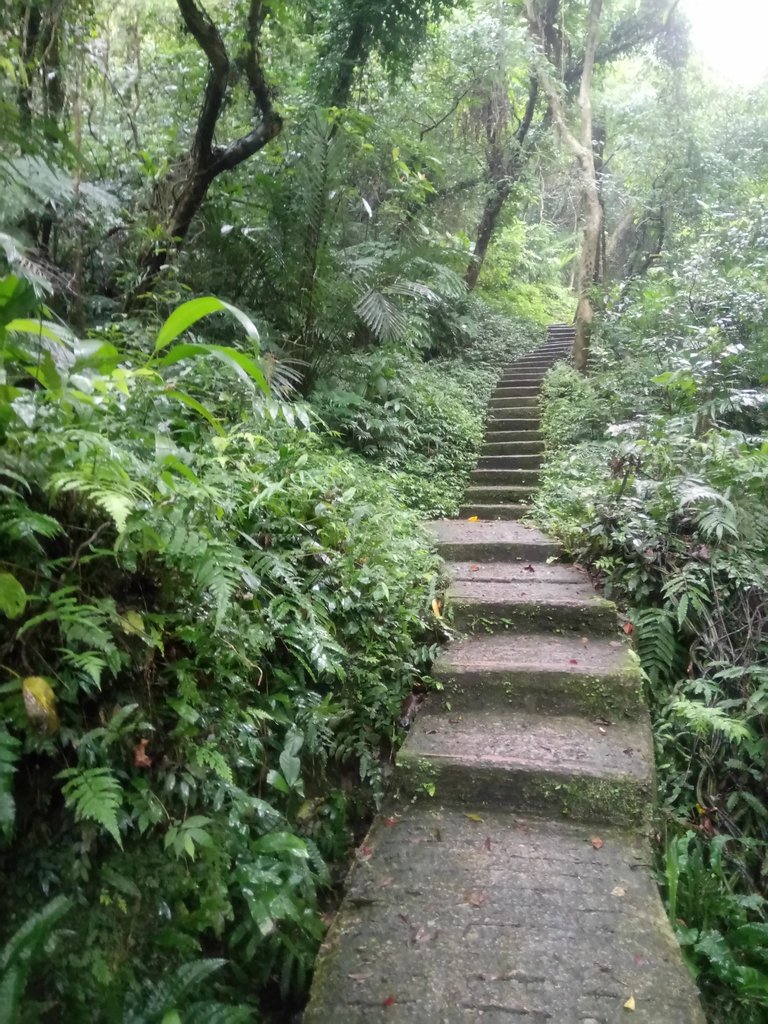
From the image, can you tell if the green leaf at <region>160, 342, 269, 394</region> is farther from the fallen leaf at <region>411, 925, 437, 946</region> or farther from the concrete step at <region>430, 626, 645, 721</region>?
the concrete step at <region>430, 626, 645, 721</region>

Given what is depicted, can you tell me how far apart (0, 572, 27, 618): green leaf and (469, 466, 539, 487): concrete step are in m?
5.37

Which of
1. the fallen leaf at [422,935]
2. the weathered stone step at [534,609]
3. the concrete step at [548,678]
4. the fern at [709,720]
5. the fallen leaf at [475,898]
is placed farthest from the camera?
the weathered stone step at [534,609]

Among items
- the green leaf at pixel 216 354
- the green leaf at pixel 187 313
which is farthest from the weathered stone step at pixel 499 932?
the green leaf at pixel 187 313

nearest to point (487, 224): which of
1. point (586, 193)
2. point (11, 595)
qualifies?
point (586, 193)

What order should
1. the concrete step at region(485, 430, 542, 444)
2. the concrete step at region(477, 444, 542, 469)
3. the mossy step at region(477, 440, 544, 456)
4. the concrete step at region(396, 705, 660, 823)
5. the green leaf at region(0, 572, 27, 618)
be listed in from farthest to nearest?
1. the concrete step at region(485, 430, 542, 444)
2. the mossy step at region(477, 440, 544, 456)
3. the concrete step at region(477, 444, 542, 469)
4. the concrete step at region(396, 705, 660, 823)
5. the green leaf at region(0, 572, 27, 618)

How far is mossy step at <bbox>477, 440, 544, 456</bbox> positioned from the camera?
715 cm

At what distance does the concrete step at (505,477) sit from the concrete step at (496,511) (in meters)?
0.48

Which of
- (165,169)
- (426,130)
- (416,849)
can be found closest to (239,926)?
(416,849)

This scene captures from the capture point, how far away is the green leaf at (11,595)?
5.05 ft

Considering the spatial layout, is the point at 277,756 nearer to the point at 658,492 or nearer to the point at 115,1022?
the point at 115,1022

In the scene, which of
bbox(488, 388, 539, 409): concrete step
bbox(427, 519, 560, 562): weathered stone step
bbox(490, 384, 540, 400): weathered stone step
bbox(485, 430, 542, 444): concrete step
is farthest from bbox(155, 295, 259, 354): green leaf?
bbox(490, 384, 540, 400): weathered stone step

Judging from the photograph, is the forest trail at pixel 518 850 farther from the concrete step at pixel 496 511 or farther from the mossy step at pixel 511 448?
the mossy step at pixel 511 448

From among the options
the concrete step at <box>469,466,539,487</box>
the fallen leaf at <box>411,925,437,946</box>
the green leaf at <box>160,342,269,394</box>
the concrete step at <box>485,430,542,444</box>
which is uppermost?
the green leaf at <box>160,342,269,394</box>

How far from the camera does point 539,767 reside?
2.84 meters
